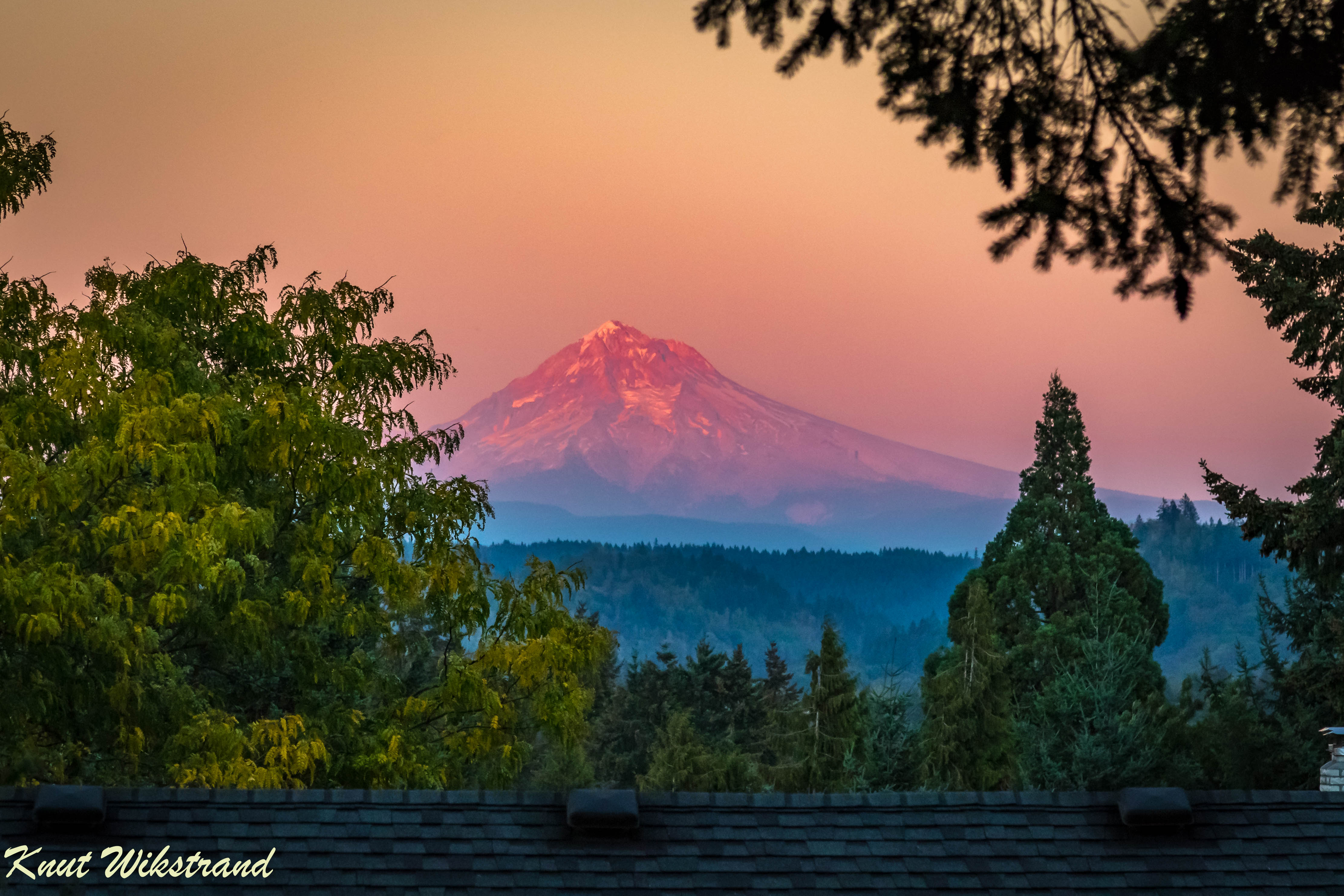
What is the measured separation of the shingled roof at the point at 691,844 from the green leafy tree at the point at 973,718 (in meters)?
32.0

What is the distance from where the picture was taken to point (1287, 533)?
24.1 m

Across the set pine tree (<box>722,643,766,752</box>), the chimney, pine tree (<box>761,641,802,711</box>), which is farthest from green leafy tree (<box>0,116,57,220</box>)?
pine tree (<box>761,641,802,711</box>)

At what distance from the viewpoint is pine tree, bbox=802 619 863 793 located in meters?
44.1

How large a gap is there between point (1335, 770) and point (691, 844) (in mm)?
9068

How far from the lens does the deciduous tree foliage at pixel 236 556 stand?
12.2 metres

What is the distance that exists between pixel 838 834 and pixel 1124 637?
112 ft

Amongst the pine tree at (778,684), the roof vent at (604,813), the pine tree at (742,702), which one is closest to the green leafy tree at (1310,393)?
the roof vent at (604,813)

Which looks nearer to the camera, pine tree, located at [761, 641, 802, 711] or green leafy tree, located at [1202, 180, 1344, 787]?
green leafy tree, located at [1202, 180, 1344, 787]

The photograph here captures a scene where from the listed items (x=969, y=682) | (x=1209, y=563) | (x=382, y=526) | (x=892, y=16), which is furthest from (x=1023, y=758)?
(x=1209, y=563)

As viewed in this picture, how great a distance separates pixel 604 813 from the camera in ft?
29.9

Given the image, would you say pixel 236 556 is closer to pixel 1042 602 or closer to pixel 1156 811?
pixel 1156 811

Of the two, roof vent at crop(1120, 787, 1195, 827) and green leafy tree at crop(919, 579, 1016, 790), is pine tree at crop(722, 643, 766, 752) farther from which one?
roof vent at crop(1120, 787, 1195, 827)

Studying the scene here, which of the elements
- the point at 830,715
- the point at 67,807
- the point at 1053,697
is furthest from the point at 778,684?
the point at 67,807

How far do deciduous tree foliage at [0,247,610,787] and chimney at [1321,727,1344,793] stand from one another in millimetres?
8514
